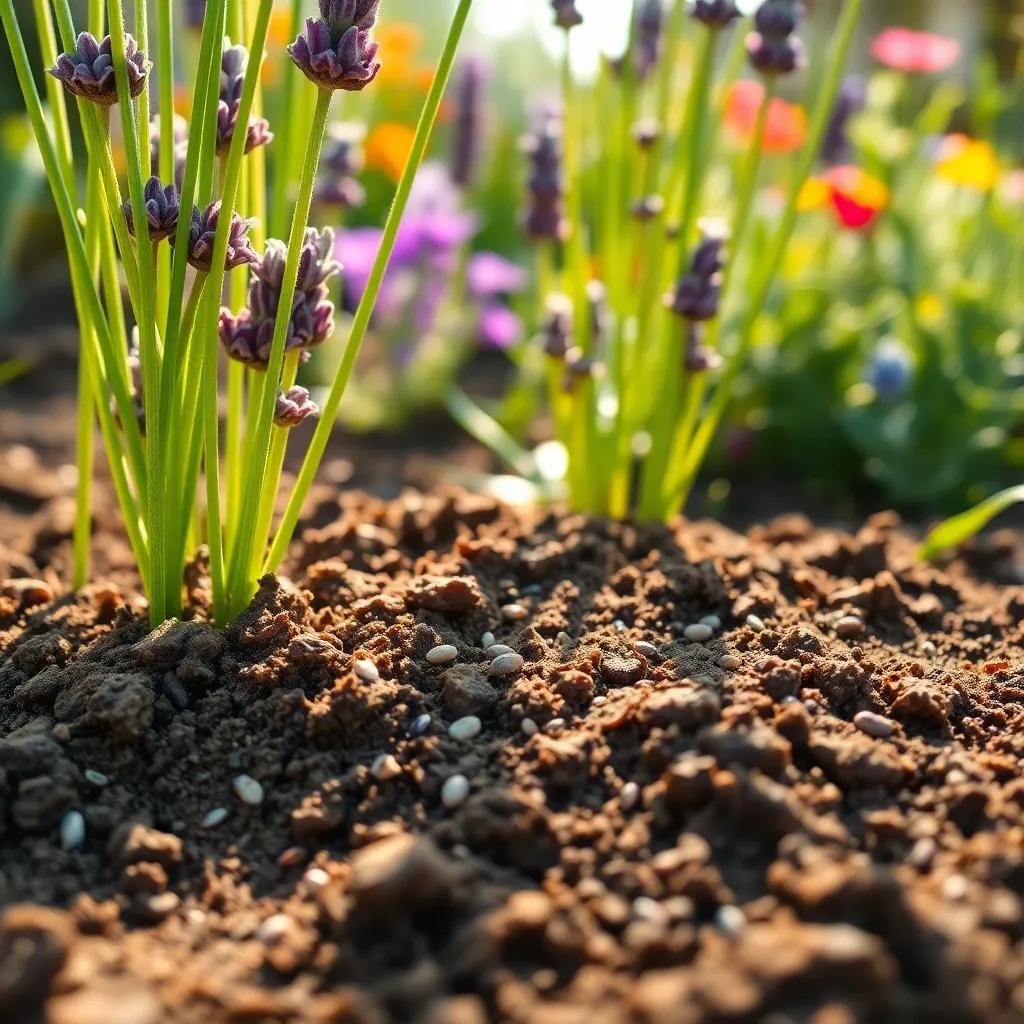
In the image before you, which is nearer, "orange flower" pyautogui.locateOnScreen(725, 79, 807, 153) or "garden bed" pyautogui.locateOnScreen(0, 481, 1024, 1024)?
"garden bed" pyautogui.locateOnScreen(0, 481, 1024, 1024)

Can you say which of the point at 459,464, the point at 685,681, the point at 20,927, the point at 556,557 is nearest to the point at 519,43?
the point at 459,464

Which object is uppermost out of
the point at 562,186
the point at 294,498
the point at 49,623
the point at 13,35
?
the point at 13,35

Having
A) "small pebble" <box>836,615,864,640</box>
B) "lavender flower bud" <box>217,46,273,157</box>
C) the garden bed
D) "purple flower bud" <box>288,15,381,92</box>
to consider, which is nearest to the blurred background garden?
"lavender flower bud" <box>217,46,273,157</box>

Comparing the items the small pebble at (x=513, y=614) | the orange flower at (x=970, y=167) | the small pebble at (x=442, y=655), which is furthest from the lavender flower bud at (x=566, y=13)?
the orange flower at (x=970, y=167)

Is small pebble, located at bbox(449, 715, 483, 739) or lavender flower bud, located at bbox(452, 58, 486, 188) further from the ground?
lavender flower bud, located at bbox(452, 58, 486, 188)

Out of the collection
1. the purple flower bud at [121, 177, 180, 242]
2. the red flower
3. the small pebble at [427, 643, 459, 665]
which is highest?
the red flower

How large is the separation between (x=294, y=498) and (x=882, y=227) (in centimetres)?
277

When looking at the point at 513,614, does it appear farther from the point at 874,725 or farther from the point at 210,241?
the point at 210,241

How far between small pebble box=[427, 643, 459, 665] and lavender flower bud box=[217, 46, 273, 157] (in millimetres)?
679

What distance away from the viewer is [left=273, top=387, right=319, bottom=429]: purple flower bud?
1.46 meters

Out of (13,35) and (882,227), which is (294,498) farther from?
(882,227)

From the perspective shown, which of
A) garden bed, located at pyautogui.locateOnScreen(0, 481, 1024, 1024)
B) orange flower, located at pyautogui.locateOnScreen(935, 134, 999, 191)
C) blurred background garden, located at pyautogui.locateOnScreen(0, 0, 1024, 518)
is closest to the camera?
garden bed, located at pyautogui.locateOnScreen(0, 481, 1024, 1024)

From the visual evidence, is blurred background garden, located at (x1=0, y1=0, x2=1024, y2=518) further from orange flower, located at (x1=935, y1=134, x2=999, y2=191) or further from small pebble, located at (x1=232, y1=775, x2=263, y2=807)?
small pebble, located at (x1=232, y1=775, x2=263, y2=807)

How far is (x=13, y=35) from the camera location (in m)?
1.40
